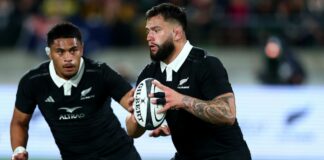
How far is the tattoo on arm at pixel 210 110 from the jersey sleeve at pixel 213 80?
0.42 ft

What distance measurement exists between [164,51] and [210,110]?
654 mm

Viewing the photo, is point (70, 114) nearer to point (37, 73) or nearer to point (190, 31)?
point (37, 73)

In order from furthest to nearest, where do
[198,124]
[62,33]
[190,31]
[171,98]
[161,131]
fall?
[190,31], [62,33], [161,131], [198,124], [171,98]

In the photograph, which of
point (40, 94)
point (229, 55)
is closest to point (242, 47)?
point (229, 55)

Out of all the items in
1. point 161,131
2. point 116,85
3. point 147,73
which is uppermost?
point 147,73

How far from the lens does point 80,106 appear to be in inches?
295

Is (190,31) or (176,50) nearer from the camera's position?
(176,50)

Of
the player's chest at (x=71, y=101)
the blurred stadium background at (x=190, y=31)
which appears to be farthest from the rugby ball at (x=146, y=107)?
the blurred stadium background at (x=190, y=31)

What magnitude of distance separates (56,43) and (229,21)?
933cm

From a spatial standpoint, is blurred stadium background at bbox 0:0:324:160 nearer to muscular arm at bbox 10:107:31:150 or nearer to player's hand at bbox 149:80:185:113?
muscular arm at bbox 10:107:31:150

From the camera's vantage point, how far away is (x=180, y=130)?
271 inches

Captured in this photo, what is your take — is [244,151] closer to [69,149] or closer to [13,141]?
[69,149]

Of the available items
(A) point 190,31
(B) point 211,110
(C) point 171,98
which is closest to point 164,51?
(C) point 171,98

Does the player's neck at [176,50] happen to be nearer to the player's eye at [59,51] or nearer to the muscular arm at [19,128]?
the player's eye at [59,51]
